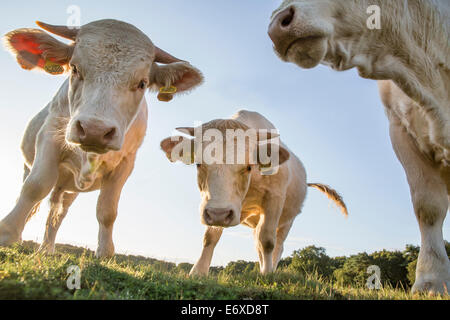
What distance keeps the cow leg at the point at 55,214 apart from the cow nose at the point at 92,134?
13.0ft

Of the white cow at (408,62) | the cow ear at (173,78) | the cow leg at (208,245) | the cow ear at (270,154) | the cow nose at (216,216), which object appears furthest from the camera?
the cow leg at (208,245)

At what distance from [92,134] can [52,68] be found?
1.95 m

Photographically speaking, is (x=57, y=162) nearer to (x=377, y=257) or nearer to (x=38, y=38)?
(x=38, y=38)

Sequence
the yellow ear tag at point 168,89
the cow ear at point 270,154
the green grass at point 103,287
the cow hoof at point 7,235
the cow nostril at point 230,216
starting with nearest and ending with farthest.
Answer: the green grass at point 103,287 < the cow hoof at point 7,235 < the cow nostril at point 230,216 < the yellow ear tag at point 168,89 < the cow ear at point 270,154

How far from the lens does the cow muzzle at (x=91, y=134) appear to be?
11.0 feet

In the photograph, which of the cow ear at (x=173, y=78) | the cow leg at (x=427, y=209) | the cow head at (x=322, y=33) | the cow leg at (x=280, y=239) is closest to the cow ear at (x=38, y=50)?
the cow ear at (x=173, y=78)

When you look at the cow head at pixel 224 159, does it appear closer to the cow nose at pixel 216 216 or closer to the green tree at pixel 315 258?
the cow nose at pixel 216 216

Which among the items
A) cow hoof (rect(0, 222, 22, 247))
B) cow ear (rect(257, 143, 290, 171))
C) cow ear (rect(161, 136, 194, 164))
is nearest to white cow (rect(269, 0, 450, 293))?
cow ear (rect(257, 143, 290, 171))

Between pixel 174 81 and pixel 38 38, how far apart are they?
1.71m

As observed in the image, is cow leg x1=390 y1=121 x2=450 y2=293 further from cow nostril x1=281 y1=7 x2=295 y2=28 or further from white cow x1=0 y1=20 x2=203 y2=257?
white cow x1=0 y1=20 x2=203 y2=257

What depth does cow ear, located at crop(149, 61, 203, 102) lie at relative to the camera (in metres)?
4.70

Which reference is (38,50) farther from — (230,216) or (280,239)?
(280,239)

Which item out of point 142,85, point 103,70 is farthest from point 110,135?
point 142,85
